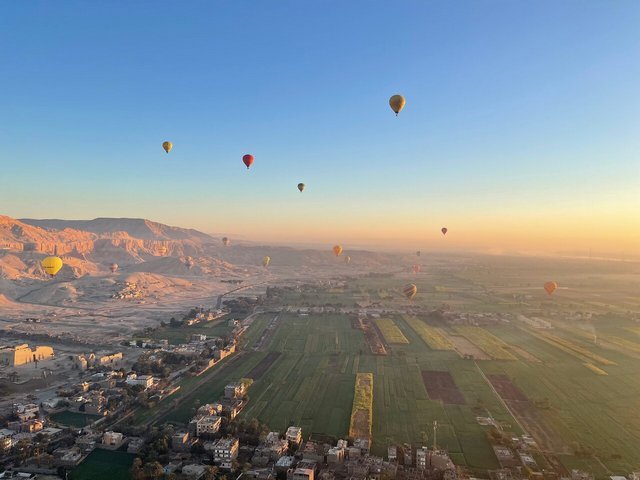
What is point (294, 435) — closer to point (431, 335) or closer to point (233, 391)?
point (233, 391)

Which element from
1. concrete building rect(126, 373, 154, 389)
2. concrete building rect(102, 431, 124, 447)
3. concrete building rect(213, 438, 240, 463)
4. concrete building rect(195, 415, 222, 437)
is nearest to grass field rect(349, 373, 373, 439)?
concrete building rect(213, 438, 240, 463)

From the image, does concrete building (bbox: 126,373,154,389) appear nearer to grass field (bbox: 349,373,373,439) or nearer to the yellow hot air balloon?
grass field (bbox: 349,373,373,439)

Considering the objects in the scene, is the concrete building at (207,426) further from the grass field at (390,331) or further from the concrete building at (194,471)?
the grass field at (390,331)

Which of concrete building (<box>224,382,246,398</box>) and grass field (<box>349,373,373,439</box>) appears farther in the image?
concrete building (<box>224,382,246,398</box>)

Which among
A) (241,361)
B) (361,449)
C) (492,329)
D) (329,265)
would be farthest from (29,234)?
(361,449)

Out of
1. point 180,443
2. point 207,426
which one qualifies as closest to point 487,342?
point 207,426

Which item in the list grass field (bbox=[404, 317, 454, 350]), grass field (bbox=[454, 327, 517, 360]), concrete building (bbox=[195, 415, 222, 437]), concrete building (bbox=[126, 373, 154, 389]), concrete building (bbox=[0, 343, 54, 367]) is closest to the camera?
concrete building (bbox=[195, 415, 222, 437])
